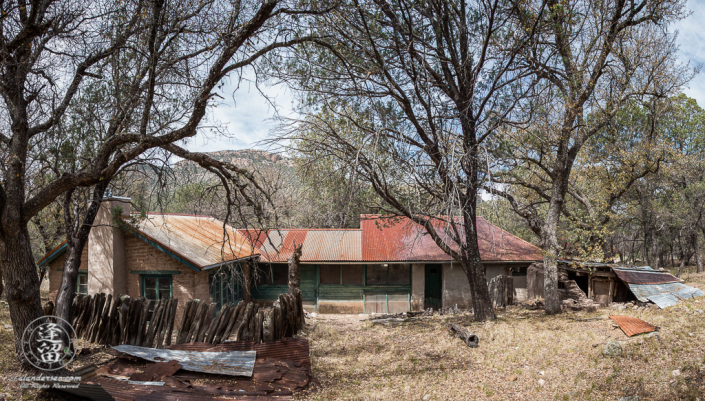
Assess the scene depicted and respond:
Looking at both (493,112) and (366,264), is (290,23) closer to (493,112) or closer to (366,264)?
(493,112)

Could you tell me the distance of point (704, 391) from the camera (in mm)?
5117

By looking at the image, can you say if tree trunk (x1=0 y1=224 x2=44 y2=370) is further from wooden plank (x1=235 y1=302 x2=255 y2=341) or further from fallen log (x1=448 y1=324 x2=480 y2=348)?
fallen log (x1=448 y1=324 x2=480 y2=348)

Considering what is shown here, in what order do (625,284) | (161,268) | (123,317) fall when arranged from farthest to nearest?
1. (161,268)
2. (625,284)
3. (123,317)

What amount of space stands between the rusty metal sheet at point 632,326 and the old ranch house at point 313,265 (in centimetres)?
517

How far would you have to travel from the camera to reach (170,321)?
878cm

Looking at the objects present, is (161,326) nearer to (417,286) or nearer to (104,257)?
(104,257)

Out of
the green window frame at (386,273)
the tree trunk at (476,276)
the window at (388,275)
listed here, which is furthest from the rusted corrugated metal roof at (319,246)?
the tree trunk at (476,276)

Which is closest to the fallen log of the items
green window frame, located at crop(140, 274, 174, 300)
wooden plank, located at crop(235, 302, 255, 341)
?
wooden plank, located at crop(235, 302, 255, 341)

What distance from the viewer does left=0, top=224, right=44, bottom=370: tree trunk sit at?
6195 mm

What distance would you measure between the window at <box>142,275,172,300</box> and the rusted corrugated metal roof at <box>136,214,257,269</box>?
133 centimetres

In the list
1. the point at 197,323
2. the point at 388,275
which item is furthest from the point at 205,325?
the point at 388,275

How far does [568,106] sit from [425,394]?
840 cm

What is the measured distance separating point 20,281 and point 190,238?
8377mm

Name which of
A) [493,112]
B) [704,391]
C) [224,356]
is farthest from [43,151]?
[704,391]
